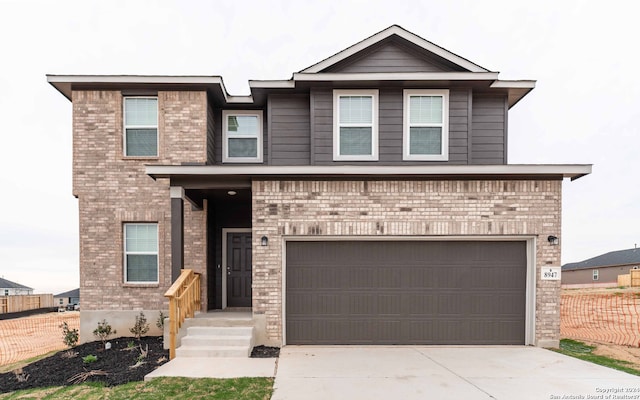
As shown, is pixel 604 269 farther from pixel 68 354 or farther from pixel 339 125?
pixel 68 354

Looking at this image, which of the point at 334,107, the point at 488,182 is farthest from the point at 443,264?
the point at 334,107

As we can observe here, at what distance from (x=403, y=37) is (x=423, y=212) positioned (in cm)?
450

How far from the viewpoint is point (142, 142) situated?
9.16m

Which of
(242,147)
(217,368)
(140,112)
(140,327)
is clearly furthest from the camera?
(242,147)

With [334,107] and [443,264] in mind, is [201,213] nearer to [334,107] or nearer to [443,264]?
[334,107]

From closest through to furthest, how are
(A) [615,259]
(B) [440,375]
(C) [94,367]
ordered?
(B) [440,375] → (C) [94,367] → (A) [615,259]

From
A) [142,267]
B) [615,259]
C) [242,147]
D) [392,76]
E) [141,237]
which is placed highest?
[392,76]

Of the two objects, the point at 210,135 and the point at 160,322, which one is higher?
the point at 210,135

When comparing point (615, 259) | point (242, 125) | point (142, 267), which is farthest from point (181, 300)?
point (615, 259)

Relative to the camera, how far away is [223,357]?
6.75m

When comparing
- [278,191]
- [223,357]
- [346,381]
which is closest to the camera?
[346,381]

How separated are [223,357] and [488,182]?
616cm

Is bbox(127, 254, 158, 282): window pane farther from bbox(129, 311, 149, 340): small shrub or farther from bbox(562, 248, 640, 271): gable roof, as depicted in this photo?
bbox(562, 248, 640, 271): gable roof

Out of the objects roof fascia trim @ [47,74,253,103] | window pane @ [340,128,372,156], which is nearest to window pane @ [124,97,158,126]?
roof fascia trim @ [47,74,253,103]
